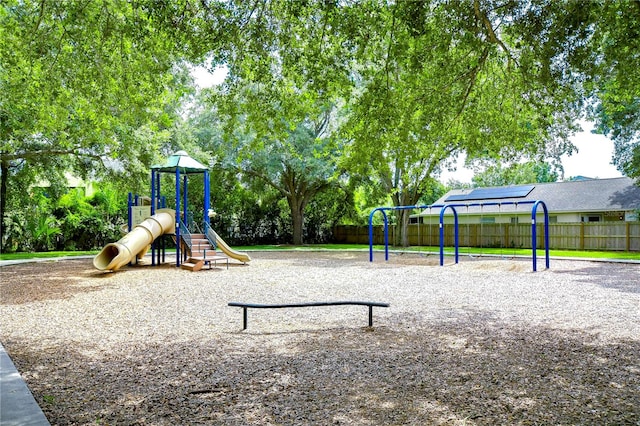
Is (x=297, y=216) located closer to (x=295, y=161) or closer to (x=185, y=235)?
(x=295, y=161)

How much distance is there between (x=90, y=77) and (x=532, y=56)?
7.17m

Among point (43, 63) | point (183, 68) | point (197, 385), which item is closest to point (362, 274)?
point (43, 63)

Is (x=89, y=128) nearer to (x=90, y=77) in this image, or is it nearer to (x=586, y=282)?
(x=90, y=77)

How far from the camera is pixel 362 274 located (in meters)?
14.8

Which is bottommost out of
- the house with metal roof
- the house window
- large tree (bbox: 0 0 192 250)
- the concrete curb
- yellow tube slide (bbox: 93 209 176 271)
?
the concrete curb

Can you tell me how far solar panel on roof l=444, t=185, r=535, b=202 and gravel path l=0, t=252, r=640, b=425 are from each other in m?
21.8

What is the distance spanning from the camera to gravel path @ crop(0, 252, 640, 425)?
4152 mm

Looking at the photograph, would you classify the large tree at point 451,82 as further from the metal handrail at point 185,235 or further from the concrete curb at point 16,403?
the metal handrail at point 185,235

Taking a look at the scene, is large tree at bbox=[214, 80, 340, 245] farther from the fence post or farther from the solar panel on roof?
the fence post

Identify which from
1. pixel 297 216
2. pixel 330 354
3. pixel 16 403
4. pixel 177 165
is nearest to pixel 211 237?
pixel 177 165

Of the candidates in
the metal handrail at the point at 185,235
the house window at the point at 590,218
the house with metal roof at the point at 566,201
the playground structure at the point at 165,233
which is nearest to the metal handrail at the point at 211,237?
the playground structure at the point at 165,233

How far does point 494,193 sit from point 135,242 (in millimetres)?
24700

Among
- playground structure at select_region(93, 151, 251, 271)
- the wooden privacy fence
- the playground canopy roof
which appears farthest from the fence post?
the playground canopy roof

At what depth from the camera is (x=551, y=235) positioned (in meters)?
27.0
